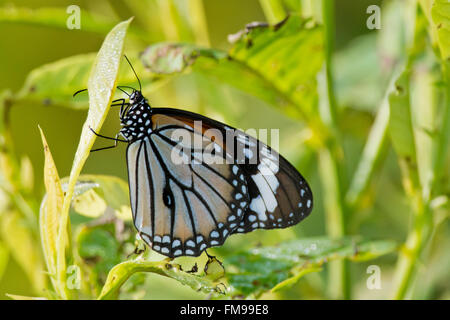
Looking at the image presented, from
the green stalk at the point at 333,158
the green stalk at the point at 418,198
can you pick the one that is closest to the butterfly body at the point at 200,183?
the green stalk at the point at 333,158

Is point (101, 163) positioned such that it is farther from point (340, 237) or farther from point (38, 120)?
point (340, 237)

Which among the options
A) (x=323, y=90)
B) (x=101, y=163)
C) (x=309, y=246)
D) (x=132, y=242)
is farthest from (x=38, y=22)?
(x=101, y=163)

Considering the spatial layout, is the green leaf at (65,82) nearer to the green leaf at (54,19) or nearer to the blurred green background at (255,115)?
the blurred green background at (255,115)

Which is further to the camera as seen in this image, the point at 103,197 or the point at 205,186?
the point at 205,186

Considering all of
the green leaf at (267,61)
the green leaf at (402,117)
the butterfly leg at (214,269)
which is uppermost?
the green leaf at (267,61)

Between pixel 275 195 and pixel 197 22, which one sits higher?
pixel 197 22

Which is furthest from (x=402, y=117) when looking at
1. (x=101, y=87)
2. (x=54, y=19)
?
(x=54, y=19)

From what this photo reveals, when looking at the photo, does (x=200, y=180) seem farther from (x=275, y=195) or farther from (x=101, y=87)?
(x=101, y=87)
